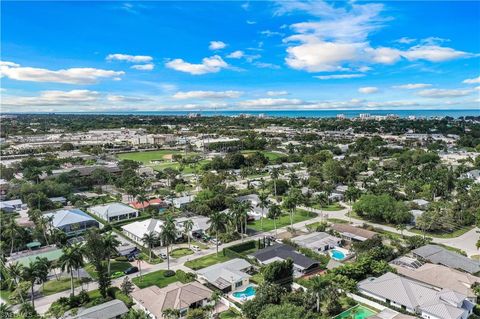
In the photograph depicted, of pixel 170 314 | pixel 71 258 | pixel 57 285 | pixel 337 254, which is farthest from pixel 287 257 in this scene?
pixel 57 285

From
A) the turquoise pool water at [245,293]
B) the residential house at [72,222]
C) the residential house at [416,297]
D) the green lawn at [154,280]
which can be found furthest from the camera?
the residential house at [72,222]

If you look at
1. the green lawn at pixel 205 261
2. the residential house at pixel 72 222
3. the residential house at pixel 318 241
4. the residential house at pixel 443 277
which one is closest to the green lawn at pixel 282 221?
the residential house at pixel 318 241

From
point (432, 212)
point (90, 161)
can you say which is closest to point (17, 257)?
point (432, 212)

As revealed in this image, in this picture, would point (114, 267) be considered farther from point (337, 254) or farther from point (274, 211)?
point (337, 254)

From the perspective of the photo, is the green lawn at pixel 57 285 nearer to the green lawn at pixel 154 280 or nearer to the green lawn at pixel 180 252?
the green lawn at pixel 154 280

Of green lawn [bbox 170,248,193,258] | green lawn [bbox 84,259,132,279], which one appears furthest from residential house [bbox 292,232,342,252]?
green lawn [bbox 84,259,132,279]

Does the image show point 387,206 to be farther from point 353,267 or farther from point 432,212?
point 353,267

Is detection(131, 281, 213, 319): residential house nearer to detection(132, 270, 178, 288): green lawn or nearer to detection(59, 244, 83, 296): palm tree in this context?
detection(132, 270, 178, 288): green lawn
